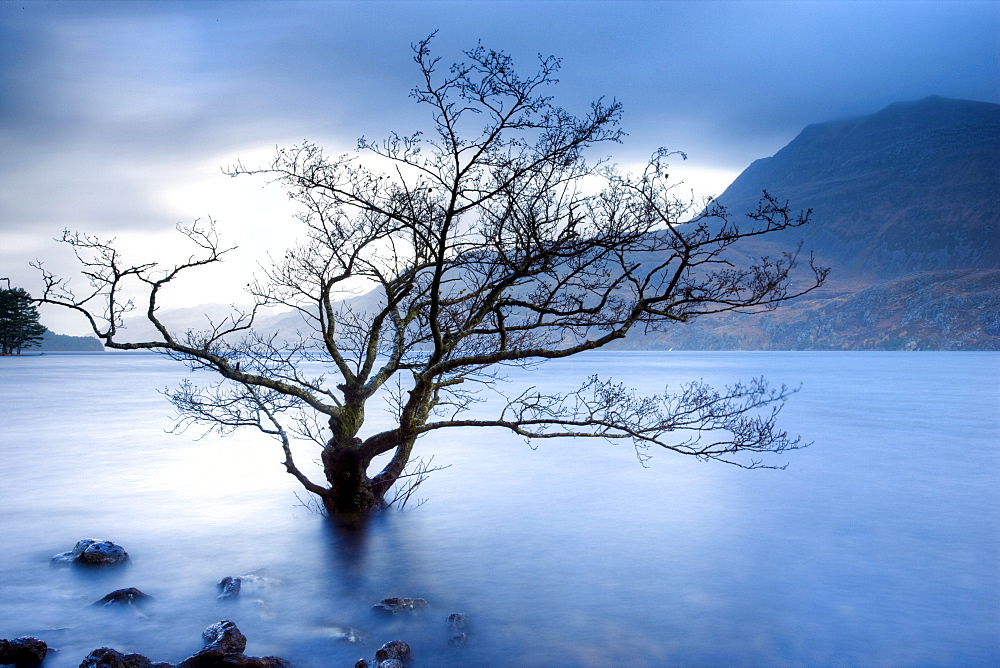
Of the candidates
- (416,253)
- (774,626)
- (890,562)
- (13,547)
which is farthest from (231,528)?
(890,562)

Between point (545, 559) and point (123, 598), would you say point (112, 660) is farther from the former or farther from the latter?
point (545, 559)

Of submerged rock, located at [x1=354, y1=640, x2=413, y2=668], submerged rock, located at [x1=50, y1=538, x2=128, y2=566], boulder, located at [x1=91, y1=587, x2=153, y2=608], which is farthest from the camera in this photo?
submerged rock, located at [x1=50, y1=538, x2=128, y2=566]

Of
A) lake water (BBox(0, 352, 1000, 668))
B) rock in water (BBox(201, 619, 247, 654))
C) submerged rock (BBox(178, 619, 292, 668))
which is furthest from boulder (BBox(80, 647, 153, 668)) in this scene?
lake water (BBox(0, 352, 1000, 668))

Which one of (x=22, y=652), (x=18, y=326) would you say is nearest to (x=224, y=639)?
(x=22, y=652)

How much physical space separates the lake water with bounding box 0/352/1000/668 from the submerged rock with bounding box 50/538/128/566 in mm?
283

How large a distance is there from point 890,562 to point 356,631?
928cm

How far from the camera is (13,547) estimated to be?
1216 cm

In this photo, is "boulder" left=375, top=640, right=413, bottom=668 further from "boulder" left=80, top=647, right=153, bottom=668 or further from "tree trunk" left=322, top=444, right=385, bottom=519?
"tree trunk" left=322, top=444, right=385, bottom=519

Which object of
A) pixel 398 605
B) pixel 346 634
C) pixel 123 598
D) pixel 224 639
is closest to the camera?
pixel 224 639

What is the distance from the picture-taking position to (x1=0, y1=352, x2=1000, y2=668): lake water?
26.8ft

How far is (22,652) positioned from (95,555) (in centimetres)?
423

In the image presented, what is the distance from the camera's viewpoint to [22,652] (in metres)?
7.01

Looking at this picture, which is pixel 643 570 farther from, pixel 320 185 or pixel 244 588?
pixel 320 185

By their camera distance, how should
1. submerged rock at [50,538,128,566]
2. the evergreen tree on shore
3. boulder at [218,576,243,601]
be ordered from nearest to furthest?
boulder at [218,576,243,601] < submerged rock at [50,538,128,566] < the evergreen tree on shore
